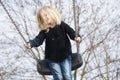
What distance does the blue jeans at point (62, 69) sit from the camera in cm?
476

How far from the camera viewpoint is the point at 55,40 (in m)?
4.67

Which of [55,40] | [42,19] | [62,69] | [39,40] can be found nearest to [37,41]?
[39,40]

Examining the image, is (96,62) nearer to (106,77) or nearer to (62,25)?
(106,77)

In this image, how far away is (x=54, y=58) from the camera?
471 centimetres

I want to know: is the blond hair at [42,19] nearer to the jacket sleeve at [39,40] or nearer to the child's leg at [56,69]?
the jacket sleeve at [39,40]

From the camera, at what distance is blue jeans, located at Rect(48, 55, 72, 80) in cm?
476

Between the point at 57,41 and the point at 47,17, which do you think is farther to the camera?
the point at 57,41

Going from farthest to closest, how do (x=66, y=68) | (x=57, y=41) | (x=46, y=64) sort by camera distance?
(x=46, y=64) < (x=66, y=68) < (x=57, y=41)

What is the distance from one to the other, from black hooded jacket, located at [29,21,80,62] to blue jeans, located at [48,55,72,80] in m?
0.07

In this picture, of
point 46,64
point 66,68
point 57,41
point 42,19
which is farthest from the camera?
point 46,64

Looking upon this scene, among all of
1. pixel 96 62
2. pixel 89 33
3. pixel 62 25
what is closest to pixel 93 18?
pixel 89 33

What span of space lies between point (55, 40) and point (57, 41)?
3 cm

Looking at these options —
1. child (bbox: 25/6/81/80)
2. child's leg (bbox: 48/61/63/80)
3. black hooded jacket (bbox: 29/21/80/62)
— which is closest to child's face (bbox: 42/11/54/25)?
child (bbox: 25/6/81/80)

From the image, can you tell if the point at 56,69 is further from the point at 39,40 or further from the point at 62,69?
the point at 39,40
